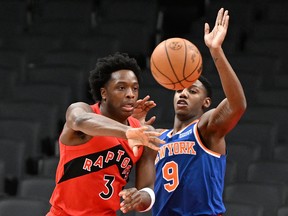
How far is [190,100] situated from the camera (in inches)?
253

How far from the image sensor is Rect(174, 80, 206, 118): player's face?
21.1 feet

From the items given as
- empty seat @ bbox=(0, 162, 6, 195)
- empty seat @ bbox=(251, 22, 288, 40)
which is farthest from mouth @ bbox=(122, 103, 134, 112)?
empty seat @ bbox=(251, 22, 288, 40)

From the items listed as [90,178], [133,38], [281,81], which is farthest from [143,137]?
[133,38]

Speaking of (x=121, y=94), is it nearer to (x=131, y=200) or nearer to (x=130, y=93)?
(x=130, y=93)

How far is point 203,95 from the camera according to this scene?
21.3 feet

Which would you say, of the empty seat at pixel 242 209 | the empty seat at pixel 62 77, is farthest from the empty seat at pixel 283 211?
the empty seat at pixel 62 77

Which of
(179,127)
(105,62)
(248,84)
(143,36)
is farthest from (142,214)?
(143,36)

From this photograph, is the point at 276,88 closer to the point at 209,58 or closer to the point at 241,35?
the point at 209,58

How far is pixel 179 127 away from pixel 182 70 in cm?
84

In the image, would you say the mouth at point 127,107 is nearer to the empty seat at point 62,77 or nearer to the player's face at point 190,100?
the player's face at point 190,100

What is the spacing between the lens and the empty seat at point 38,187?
26.0 ft

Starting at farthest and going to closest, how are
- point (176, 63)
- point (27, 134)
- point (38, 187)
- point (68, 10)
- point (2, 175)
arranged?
1. point (68, 10)
2. point (27, 134)
3. point (2, 175)
4. point (38, 187)
5. point (176, 63)

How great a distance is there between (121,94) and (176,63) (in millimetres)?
434

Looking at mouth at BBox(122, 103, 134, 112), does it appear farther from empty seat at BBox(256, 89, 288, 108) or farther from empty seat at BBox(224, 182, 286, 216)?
empty seat at BBox(256, 89, 288, 108)
